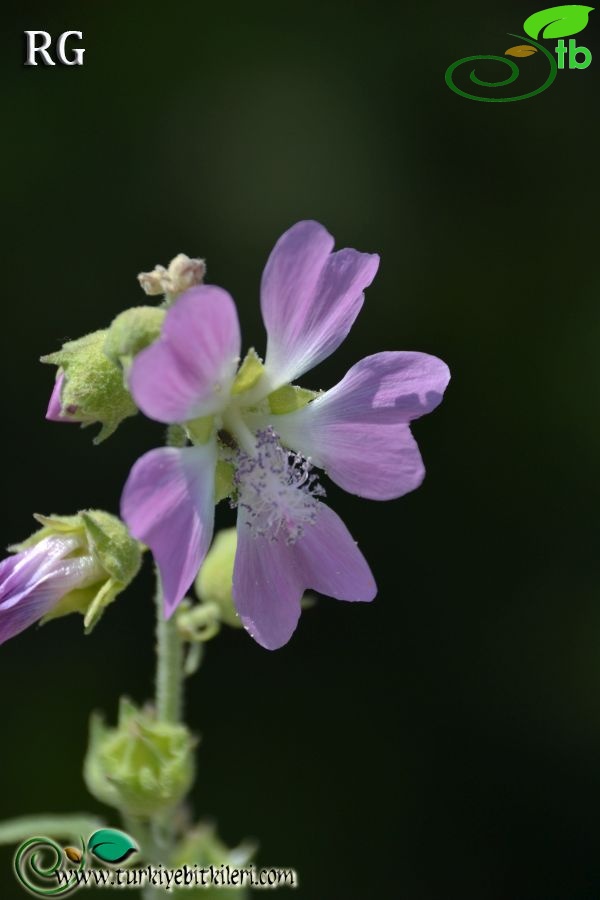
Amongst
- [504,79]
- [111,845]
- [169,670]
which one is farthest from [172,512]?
[504,79]

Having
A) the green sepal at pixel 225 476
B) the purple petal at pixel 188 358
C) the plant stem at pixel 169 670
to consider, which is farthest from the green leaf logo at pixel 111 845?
the purple petal at pixel 188 358

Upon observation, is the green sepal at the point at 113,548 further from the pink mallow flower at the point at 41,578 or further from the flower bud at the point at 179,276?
the flower bud at the point at 179,276

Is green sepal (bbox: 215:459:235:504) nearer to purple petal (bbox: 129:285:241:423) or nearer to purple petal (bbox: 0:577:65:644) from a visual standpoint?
purple petal (bbox: 129:285:241:423)

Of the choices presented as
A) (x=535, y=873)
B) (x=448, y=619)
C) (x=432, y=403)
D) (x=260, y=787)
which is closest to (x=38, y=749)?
(x=260, y=787)

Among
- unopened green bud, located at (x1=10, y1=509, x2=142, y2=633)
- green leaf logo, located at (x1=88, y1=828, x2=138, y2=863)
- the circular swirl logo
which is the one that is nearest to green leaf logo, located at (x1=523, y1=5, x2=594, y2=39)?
the circular swirl logo

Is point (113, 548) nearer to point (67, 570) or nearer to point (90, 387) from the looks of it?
point (67, 570)

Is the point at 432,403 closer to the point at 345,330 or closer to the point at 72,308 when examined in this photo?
the point at 345,330
